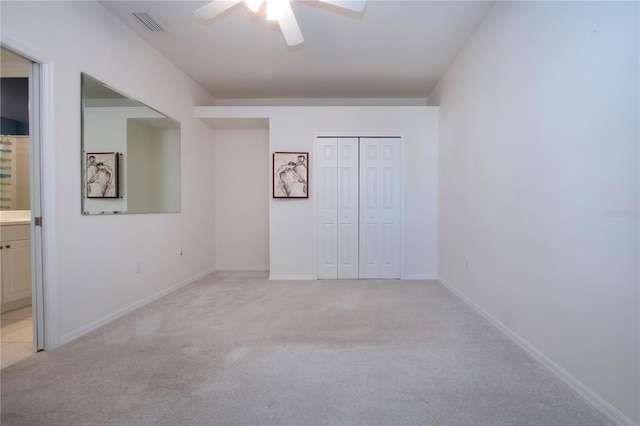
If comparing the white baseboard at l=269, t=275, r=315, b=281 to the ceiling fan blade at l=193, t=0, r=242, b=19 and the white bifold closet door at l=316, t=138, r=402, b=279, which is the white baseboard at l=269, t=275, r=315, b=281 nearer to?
the white bifold closet door at l=316, t=138, r=402, b=279

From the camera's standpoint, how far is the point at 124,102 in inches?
111

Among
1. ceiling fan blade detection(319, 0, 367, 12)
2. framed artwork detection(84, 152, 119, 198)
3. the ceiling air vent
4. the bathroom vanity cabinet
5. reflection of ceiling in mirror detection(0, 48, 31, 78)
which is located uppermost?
the ceiling air vent

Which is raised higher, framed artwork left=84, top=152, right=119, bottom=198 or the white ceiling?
the white ceiling

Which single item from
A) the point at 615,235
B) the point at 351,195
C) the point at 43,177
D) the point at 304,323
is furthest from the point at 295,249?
the point at 615,235

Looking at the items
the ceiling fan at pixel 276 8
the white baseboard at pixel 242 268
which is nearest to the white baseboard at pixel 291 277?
the white baseboard at pixel 242 268

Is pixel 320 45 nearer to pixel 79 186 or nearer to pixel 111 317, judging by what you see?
pixel 79 186

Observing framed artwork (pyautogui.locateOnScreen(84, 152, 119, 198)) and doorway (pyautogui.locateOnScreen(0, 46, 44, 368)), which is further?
framed artwork (pyautogui.locateOnScreen(84, 152, 119, 198))

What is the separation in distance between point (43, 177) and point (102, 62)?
1.16 meters

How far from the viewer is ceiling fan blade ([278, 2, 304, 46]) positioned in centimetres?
223

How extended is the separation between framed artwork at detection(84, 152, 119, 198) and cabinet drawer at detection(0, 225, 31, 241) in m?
1.10

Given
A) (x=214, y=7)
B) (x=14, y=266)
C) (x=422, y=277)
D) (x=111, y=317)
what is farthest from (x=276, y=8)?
(x=422, y=277)

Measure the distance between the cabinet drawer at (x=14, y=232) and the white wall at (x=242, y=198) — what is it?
2400mm

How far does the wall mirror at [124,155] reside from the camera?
2469mm

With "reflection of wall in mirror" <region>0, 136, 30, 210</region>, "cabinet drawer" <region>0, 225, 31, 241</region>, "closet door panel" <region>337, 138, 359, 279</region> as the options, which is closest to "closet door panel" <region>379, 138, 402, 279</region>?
"closet door panel" <region>337, 138, 359, 279</region>
